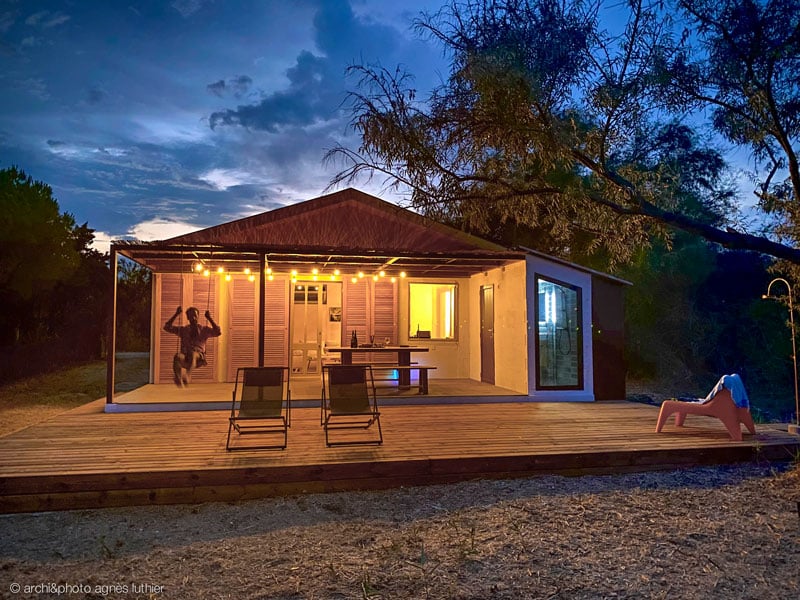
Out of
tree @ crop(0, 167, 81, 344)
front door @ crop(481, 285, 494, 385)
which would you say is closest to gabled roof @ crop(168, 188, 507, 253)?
front door @ crop(481, 285, 494, 385)

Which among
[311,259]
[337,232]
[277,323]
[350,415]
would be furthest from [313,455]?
[277,323]

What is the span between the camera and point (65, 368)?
1725 cm

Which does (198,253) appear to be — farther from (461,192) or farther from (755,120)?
(755,120)

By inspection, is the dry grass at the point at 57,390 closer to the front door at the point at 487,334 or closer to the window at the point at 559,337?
the front door at the point at 487,334

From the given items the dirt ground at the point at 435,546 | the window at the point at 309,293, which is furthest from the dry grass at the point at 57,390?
the dirt ground at the point at 435,546

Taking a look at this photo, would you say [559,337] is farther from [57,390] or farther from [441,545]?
[57,390]

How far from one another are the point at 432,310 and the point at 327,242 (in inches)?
169

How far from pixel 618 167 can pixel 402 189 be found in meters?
2.66

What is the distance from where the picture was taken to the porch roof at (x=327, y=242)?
822cm

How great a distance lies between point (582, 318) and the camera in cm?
931

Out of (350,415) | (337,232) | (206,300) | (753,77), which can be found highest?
(753,77)

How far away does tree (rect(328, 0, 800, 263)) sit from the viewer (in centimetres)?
508

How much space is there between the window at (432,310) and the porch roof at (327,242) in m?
2.05

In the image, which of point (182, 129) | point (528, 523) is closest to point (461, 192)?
point (528, 523)
